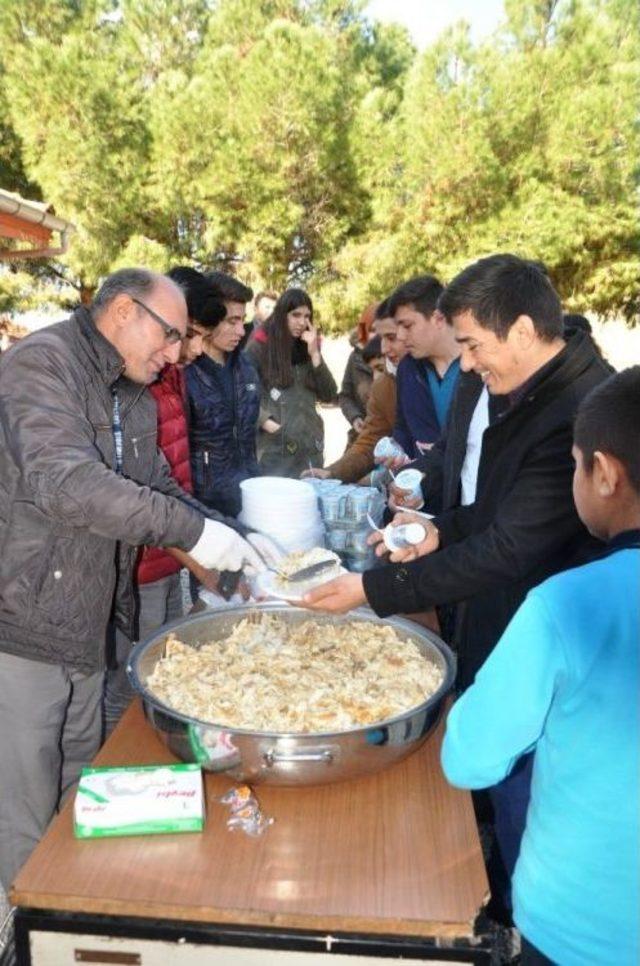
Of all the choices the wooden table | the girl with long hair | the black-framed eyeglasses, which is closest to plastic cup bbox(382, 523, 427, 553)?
the black-framed eyeglasses

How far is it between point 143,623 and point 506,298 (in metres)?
1.76

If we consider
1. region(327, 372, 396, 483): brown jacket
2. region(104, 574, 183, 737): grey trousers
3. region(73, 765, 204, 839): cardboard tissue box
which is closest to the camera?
region(73, 765, 204, 839): cardboard tissue box

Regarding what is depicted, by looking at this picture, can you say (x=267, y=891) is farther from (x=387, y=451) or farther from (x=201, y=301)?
(x=201, y=301)

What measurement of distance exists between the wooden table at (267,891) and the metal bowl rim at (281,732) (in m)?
→ 0.16

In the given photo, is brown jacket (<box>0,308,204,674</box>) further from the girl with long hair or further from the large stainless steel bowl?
the girl with long hair

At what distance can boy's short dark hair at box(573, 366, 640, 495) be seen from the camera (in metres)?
1.16

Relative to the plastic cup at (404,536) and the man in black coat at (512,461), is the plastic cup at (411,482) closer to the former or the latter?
the plastic cup at (404,536)

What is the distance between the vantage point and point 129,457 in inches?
88.0

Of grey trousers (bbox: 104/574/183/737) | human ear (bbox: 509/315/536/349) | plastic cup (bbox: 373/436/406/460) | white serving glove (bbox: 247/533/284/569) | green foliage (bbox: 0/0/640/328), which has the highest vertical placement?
green foliage (bbox: 0/0/640/328)

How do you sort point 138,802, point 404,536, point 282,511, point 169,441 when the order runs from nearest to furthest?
point 138,802 → point 404,536 → point 282,511 → point 169,441

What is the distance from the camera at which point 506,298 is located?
1898 millimetres

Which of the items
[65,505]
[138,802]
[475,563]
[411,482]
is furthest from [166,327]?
[138,802]

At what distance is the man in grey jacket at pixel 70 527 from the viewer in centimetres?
186

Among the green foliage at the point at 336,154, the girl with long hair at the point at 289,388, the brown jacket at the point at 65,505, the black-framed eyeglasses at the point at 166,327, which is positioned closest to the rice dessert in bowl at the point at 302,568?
the brown jacket at the point at 65,505
